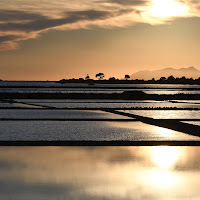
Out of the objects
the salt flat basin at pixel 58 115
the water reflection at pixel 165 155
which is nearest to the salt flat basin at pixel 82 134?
the water reflection at pixel 165 155

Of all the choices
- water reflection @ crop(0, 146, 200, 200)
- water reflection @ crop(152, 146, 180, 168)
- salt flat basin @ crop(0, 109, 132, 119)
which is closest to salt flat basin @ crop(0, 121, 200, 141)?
water reflection @ crop(152, 146, 180, 168)

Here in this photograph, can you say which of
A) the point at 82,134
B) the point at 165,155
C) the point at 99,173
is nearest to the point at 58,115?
the point at 82,134

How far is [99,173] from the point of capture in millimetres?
10117

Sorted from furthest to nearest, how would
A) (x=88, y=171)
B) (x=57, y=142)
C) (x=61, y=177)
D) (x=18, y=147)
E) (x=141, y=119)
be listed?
(x=141, y=119)
(x=57, y=142)
(x=18, y=147)
(x=88, y=171)
(x=61, y=177)

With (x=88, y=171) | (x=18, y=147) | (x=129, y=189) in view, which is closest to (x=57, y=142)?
(x=18, y=147)

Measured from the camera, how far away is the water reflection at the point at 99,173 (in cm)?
832

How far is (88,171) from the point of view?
10.4 m

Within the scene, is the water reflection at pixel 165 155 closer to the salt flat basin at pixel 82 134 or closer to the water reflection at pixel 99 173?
the water reflection at pixel 99 173

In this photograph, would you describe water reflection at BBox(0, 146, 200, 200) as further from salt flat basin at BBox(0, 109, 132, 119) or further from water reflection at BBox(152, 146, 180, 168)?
salt flat basin at BBox(0, 109, 132, 119)

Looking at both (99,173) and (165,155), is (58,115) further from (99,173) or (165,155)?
(99,173)

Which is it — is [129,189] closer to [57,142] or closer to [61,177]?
[61,177]

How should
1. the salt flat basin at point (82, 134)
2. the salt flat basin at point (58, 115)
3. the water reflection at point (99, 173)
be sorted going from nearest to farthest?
the water reflection at point (99, 173) → the salt flat basin at point (82, 134) → the salt flat basin at point (58, 115)

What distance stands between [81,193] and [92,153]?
488 centimetres

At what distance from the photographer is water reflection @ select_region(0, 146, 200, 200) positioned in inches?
328
